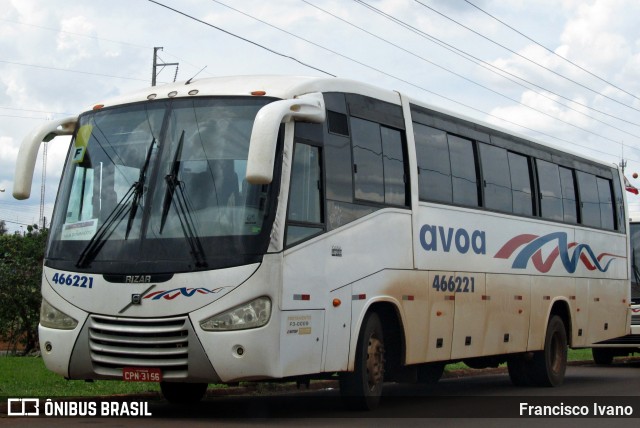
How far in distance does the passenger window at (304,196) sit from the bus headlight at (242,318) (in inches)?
29.0

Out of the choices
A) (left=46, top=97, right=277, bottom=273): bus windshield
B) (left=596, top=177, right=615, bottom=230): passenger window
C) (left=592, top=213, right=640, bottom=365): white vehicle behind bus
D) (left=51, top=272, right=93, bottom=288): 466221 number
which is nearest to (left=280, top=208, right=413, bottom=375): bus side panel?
(left=46, top=97, right=277, bottom=273): bus windshield

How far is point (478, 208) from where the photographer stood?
52.5ft

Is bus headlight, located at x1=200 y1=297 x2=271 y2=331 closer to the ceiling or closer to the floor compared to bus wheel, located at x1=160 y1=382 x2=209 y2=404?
closer to the ceiling

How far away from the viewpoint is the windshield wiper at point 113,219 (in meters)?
11.4

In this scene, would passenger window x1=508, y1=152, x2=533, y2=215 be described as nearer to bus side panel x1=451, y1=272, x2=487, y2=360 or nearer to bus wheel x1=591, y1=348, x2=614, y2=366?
bus side panel x1=451, y1=272, x2=487, y2=360

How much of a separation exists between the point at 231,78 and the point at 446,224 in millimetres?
4122

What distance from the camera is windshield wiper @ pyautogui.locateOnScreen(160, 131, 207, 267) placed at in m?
11.0

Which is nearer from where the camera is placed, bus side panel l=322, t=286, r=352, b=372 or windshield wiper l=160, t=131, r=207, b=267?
windshield wiper l=160, t=131, r=207, b=267

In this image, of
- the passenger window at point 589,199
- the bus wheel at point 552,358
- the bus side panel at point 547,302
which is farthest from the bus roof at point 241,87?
the passenger window at point 589,199

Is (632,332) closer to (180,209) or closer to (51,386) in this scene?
(51,386)

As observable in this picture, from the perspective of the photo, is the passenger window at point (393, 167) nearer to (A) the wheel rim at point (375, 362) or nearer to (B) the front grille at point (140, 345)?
(A) the wheel rim at point (375, 362)

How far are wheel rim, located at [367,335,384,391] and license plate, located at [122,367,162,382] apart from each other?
274 cm

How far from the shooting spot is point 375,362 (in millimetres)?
12789
